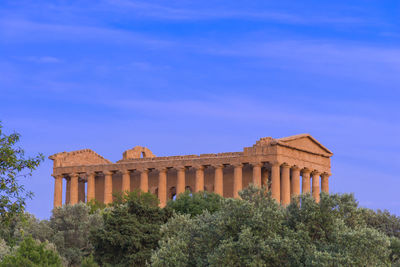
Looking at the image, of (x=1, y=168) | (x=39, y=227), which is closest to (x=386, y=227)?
(x=39, y=227)

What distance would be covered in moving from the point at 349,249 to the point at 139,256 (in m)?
17.8

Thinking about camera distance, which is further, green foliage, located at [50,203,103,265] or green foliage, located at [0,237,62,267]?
green foliage, located at [50,203,103,265]

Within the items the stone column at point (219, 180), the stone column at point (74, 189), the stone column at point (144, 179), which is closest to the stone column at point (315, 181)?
the stone column at point (219, 180)

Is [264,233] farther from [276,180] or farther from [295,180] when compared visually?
[295,180]

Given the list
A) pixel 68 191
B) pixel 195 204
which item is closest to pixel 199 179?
pixel 195 204

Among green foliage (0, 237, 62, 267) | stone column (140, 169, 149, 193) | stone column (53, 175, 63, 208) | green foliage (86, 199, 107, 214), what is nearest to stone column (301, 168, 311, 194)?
stone column (140, 169, 149, 193)

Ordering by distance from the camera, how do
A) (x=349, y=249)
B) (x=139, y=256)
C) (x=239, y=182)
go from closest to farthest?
(x=349, y=249), (x=139, y=256), (x=239, y=182)

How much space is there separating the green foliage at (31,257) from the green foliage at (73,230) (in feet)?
28.4

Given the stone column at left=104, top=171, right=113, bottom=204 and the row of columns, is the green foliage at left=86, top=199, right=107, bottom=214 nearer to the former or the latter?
the stone column at left=104, top=171, right=113, bottom=204

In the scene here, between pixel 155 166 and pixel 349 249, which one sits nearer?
pixel 349 249

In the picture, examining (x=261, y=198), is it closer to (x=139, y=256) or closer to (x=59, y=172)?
(x=139, y=256)

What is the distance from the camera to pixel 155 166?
77812 millimetres

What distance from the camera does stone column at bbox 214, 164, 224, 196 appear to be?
72375 mm

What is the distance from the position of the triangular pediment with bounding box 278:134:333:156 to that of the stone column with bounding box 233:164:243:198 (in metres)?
4.82
